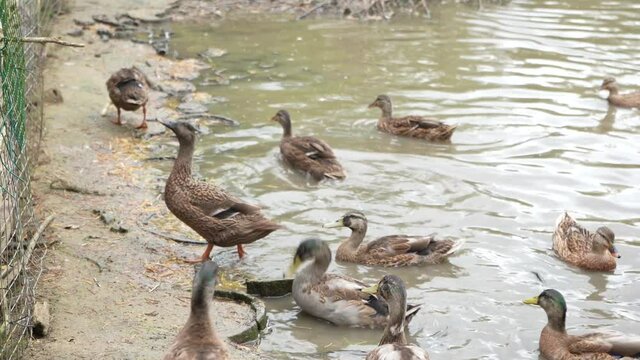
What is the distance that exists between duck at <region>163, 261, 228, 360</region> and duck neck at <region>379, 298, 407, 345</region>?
166cm

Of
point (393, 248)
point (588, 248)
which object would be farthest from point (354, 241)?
point (588, 248)

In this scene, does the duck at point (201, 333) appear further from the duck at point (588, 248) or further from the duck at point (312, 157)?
the duck at point (312, 157)

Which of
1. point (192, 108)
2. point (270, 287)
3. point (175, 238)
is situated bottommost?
point (270, 287)

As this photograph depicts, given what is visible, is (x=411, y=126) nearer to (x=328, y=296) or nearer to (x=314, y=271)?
(x=314, y=271)

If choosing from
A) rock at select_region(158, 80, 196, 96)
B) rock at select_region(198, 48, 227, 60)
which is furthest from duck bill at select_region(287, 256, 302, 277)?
rock at select_region(198, 48, 227, 60)

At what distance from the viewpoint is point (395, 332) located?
7.34 meters

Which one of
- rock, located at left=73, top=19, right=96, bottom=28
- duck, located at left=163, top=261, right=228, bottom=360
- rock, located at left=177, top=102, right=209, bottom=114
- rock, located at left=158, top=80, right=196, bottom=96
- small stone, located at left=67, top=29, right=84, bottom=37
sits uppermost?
rock, located at left=73, top=19, right=96, bottom=28

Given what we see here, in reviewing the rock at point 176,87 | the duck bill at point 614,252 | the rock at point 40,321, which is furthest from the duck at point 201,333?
the rock at point 176,87

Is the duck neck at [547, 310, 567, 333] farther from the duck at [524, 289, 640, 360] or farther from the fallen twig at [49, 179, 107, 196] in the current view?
the fallen twig at [49, 179, 107, 196]

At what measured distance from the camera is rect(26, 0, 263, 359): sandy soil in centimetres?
743

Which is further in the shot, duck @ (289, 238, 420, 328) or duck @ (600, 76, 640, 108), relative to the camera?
duck @ (600, 76, 640, 108)

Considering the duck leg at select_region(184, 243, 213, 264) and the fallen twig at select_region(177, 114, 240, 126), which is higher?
the fallen twig at select_region(177, 114, 240, 126)

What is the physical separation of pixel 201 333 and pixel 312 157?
19.1 ft

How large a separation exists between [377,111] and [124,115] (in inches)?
151
